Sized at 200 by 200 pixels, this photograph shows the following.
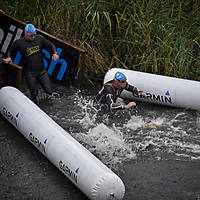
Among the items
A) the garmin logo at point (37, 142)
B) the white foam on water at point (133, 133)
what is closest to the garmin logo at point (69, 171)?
the garmin logo at point (37, 142)

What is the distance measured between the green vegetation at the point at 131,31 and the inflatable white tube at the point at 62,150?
3063 millimetres

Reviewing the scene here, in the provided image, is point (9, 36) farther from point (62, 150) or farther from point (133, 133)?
point (62, 150)

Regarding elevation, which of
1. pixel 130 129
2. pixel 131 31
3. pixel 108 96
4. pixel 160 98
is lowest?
pixel 130 129

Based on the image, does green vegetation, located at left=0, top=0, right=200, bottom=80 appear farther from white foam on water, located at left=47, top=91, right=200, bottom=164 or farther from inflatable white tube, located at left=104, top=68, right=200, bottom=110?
white foam on water, located at left=47, top=91, right=200, bottom=164

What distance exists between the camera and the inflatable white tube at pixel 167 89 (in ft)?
28.7

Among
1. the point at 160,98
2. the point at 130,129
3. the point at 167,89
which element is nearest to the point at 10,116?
the point at 130,129

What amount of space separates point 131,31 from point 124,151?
3.90 m

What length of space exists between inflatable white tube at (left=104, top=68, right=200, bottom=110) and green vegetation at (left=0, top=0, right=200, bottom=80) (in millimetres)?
821

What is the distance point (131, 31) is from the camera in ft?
33.6

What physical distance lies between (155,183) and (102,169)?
47.3 inches

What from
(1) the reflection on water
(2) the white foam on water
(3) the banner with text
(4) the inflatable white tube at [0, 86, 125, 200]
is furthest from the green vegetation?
(4) the inflatable white tube at [0, 86, 125, 200]

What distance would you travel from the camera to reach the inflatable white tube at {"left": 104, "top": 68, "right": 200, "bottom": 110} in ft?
28.7

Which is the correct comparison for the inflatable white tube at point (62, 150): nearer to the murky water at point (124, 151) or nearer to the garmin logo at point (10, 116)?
the garmin logo at point (10, 116)

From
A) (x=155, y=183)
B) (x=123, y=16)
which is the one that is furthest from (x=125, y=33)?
(x=155, y=183)
